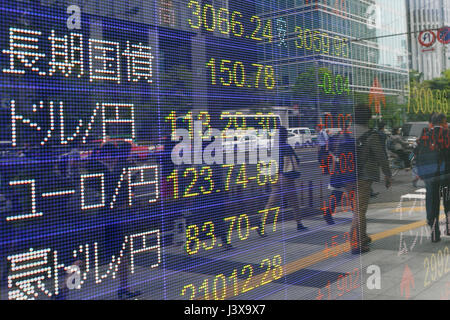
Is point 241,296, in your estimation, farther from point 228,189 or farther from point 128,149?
point 128,149

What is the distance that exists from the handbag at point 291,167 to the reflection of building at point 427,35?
286 centimetres

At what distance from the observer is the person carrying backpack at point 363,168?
15.6 ft

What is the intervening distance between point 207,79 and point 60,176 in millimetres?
1235

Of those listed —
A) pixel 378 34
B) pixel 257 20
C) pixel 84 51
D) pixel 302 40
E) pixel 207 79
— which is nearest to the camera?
pixel 84 51

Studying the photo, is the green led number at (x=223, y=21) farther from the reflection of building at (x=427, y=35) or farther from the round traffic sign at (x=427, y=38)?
the round traffic sign at (x=427, y=38)

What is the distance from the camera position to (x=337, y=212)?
14.8 ft

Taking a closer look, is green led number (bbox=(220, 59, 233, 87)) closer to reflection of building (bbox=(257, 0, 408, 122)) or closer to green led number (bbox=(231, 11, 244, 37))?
green led number (bbox=(231, 11, 244, 37))

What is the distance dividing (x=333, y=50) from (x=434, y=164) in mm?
2576

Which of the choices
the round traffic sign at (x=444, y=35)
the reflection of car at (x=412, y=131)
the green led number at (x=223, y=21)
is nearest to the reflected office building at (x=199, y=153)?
the green led number at (x=223, y=21)

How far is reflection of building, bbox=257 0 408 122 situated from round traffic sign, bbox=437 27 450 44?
91cm

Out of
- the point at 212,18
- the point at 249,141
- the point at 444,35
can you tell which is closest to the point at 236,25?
the point at 212,18

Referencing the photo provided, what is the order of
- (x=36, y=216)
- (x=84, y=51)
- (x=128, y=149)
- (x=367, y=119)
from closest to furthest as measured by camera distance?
(x=36, y=216) < (x=84, y=51) < (x=128, y=149) < (x=367, y=119)

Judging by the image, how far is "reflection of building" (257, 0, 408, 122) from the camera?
13.3 feet

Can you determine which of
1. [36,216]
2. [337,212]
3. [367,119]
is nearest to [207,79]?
[36,216]
